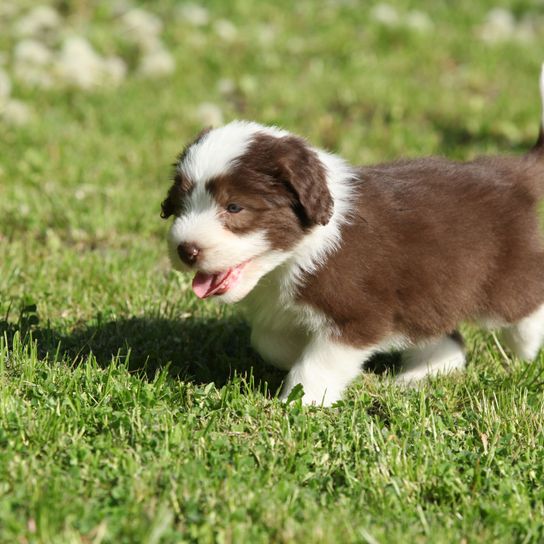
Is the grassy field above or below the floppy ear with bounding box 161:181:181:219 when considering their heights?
below

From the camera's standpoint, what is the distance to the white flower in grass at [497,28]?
11137 mm

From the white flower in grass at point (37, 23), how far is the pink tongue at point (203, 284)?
6947 mm

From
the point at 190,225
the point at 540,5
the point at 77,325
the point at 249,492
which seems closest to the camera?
the point at 249,492

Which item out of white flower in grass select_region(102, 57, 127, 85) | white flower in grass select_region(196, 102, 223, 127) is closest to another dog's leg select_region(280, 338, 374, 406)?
white flower in grass select_region(196, 102, 223, 127)

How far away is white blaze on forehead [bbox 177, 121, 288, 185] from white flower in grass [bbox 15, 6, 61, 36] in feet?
22.0

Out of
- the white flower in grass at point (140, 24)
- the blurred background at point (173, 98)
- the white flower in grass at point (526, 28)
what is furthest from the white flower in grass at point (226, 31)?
the white flower in grass at point (526, 28)

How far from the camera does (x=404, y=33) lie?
10.8 metres

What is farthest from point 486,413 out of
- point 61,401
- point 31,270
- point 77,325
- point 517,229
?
point 31,270

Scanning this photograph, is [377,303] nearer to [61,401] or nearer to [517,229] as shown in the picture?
[517,229]

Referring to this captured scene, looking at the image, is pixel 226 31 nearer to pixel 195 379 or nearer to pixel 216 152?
pixel 195 379

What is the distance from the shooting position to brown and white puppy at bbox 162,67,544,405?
3812mm

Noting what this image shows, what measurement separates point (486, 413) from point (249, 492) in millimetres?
1294

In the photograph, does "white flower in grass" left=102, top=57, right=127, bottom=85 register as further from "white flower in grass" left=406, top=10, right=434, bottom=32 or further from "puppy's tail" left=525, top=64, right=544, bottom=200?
"puppy's tail" left=525, top=64, right=544, bottom=200

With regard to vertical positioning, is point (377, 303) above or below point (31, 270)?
above
